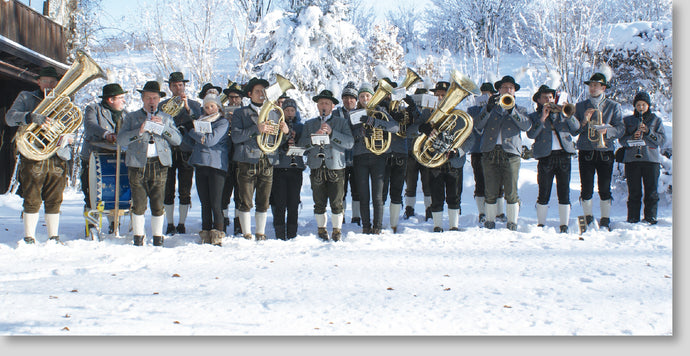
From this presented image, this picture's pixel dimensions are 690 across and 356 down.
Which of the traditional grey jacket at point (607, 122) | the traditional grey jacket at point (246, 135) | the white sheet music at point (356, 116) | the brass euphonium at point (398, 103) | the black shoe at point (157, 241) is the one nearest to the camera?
the black shoe at point (157, 241)

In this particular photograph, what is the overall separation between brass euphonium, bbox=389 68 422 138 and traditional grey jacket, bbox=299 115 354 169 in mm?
562

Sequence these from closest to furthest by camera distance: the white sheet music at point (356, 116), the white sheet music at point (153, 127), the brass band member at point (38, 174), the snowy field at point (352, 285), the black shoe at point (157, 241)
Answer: the snowy field at point (352, 285)
the white sheet music at point (153, 127)
the brass band member at point (38, 174)
the black shoe at point (157, 241)
the white sheet music at point (356, 116)

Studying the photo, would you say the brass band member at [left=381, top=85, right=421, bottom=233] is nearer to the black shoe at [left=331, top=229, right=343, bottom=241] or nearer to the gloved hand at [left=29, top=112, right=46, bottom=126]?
the black shoe at [left=331, top=229, right=343, bottom=241]

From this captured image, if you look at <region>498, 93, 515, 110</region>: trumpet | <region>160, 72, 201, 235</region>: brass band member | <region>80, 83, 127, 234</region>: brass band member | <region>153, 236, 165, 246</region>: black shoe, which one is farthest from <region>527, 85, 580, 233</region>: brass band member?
<region>80, 83, 127, 234</region>: brass band member

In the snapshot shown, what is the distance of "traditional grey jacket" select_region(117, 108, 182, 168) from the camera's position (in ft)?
18.2

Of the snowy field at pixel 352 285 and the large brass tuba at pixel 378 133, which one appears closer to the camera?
Answer: the snowy field at pixel 352 285

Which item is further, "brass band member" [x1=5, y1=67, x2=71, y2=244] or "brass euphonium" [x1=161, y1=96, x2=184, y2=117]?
"brass euphonium" [x1=161, y1=96, x2=184, y2=117]

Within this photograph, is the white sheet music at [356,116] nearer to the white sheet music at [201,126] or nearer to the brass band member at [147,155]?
the white sheet music at [201,126]

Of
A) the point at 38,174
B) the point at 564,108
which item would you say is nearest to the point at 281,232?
the point at 38,174

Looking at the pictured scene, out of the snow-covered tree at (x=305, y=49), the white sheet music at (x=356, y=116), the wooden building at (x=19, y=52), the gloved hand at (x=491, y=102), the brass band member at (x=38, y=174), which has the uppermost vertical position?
the snow-covered tree at (x=305, y=49)

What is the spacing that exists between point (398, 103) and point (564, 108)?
181 cm

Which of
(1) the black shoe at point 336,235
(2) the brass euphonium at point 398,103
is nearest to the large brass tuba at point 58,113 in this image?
(1) the black shoe at point 336,235

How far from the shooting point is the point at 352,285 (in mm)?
4125

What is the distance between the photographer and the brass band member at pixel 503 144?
6.28m
